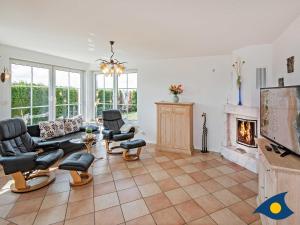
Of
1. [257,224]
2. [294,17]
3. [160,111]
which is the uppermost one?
[294,17]

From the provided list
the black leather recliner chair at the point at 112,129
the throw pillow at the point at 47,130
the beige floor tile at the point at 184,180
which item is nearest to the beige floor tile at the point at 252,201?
the beige floor tile at the point at 184,180

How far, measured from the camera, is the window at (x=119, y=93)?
5.77 metres

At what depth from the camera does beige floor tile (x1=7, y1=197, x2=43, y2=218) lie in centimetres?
229

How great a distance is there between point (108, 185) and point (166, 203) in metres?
1.01

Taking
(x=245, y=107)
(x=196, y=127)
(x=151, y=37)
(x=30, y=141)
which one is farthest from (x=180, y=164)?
(x=30, y=141)

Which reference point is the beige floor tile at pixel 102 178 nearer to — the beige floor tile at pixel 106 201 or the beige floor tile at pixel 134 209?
the beige floor tile at pixel 106 201

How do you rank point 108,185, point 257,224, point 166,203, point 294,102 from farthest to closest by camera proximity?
point 108,185, point 166,203, point 257,224, point 294,102

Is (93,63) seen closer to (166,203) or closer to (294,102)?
(166,203)

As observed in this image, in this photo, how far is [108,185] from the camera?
2.97 m

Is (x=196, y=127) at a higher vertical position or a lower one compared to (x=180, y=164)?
higher

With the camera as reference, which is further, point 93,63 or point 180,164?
point 93,63

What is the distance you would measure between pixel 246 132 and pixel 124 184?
2.64 m

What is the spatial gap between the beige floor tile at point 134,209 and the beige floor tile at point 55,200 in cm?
84

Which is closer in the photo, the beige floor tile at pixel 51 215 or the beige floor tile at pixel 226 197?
the beige floor tile at pixel 51 215
